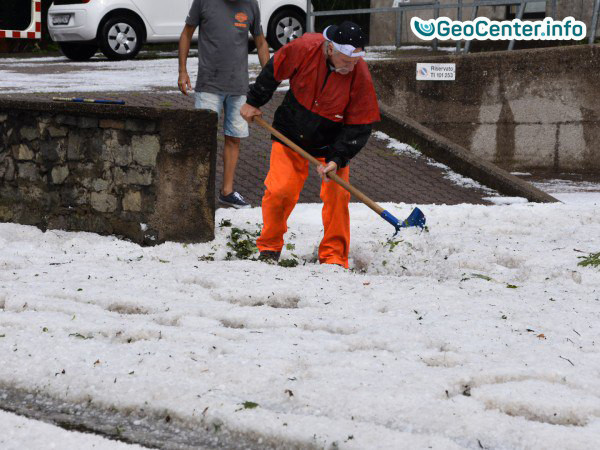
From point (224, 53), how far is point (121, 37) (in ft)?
26.9

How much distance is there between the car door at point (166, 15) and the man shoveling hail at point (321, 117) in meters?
9.33

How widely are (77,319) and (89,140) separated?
2.33 meters

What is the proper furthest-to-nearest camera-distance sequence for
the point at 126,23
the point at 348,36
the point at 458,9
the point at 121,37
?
the point at 121,37 → the point at 126,23 → the point at 458,9 → the point at 348,36

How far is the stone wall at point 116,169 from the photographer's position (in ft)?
21.2

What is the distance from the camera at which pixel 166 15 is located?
15336 mm

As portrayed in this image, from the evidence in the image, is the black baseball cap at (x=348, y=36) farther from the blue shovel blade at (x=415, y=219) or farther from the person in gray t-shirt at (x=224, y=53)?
the person in gray t-shirt at (x=224, y=53)

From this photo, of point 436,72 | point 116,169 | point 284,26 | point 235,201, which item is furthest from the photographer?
point 284,26

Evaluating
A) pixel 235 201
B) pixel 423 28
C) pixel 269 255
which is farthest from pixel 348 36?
pixel 423 28

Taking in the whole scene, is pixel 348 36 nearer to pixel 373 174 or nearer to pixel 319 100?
pixel 319 100

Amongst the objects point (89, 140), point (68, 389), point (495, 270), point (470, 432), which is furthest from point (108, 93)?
point (470, 432)

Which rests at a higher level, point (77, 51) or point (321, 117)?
point (77, 51)

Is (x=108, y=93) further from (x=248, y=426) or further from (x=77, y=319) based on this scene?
(x=248, y=426)

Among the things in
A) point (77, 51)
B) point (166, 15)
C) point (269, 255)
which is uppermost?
point (166, 15)

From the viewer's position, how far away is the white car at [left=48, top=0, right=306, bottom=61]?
14844 millimetres
